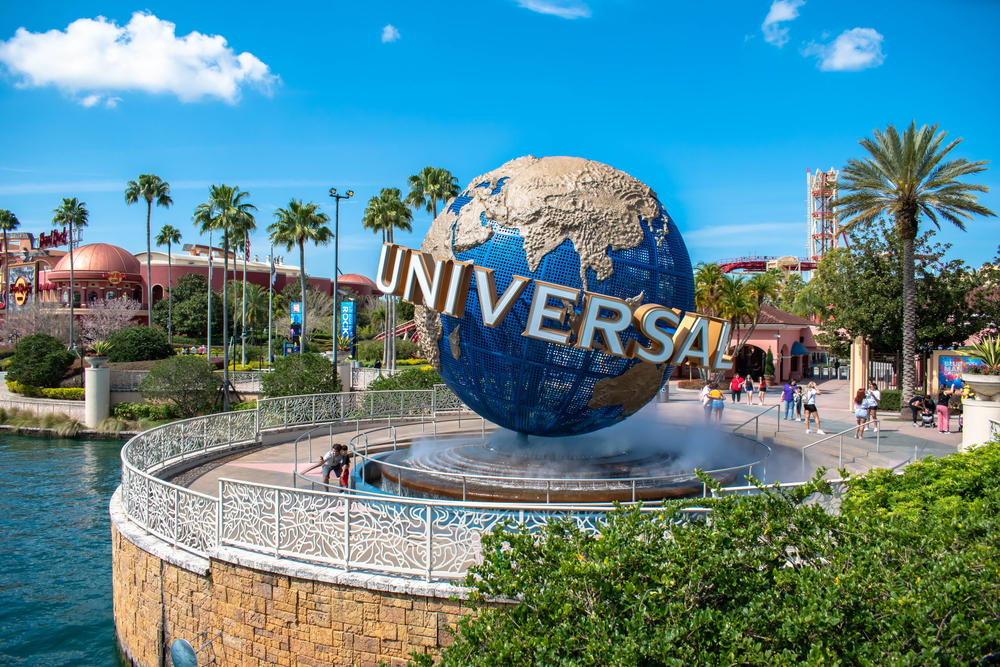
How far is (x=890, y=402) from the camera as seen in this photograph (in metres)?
27.2

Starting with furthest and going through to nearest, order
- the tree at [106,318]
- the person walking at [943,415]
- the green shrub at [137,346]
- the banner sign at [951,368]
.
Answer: the tree at [106,318] < the green shrub at [137,346] < the banner sign at [951,368] < the person walking at [943,415]

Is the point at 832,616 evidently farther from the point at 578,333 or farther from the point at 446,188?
the point at 446,188

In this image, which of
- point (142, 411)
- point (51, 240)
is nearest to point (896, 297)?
point (142, 411)

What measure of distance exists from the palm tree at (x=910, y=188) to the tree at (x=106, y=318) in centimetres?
5275

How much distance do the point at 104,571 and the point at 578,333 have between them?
11334 mm

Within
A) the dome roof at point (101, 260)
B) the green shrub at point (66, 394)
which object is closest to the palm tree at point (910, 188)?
the green shrub at point (66, 394)

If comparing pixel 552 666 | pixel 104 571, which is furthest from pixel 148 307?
pixel 552 666

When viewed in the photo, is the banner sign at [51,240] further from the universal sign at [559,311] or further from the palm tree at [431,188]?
the universal sign at [559,311]

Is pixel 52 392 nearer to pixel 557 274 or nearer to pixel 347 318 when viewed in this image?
pixel 347 318

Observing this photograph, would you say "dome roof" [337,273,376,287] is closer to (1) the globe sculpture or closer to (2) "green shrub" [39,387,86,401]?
(2) "green shrub" [39,387,86,401]

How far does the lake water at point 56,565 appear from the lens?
1073 centimetres

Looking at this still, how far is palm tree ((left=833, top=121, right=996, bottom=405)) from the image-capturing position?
24547 mm

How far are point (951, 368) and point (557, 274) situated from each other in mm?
22047

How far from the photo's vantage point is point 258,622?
8203 mm
